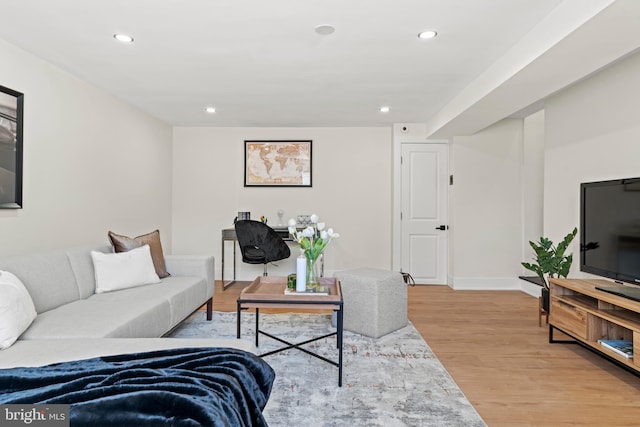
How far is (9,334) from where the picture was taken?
1739mm

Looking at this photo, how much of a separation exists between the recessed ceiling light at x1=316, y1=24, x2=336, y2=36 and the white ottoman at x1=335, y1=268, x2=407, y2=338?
1944 millimetres

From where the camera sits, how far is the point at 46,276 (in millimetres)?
2361

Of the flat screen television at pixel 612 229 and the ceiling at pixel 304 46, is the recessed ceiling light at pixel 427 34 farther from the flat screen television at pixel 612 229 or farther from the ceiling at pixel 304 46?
the flat screen television at pixel 612 229

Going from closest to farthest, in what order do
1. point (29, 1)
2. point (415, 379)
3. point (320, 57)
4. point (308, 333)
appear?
1. point (29, 1)
2. point (415, 379)
3. point (320, 57)
4. point (308, 333)

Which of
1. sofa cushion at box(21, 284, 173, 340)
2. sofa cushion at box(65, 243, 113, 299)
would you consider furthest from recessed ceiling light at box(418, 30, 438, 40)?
sofa cushion at box(65, 243, 113, 299)

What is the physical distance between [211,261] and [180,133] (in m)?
2.78

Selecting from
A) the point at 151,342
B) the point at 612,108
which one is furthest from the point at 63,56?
the point at 612,108

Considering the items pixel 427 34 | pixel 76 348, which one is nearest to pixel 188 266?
pixel 76 348

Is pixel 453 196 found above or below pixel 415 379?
above

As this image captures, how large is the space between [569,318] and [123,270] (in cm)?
346

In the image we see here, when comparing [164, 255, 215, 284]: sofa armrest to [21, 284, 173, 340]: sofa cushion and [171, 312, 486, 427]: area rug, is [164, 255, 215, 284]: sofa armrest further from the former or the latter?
[21, 284, 173, 340]: sofa cushion

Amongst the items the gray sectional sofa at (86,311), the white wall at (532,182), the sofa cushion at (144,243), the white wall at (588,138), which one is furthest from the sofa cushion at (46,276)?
the white wall at (532,182)

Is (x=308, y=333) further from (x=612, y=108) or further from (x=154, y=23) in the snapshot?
(x=612, y=108)

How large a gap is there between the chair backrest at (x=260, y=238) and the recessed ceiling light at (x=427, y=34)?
9.24 ft
